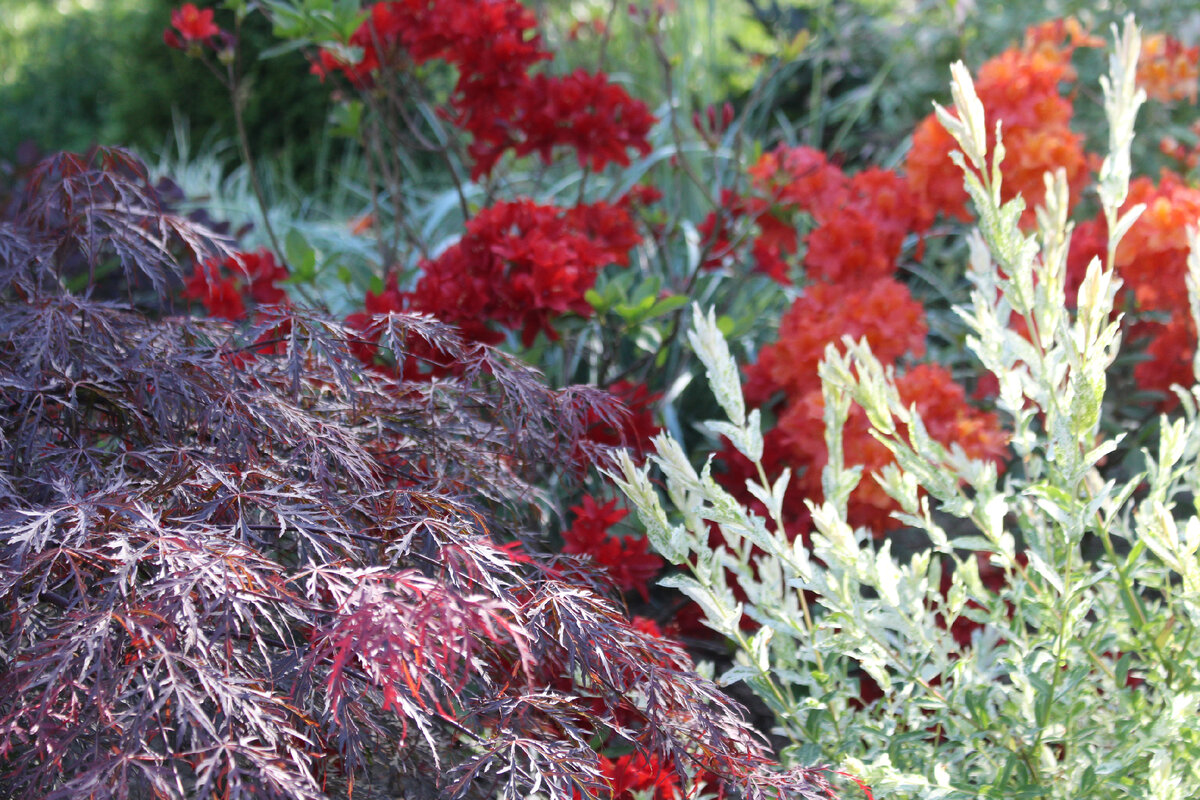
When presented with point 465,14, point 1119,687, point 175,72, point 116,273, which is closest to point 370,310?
point 465,14

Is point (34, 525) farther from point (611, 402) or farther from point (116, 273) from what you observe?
point (116, 273)

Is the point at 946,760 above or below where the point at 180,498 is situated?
below

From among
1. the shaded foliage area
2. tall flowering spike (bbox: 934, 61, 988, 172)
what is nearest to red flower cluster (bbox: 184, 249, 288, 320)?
the shaded foliage area

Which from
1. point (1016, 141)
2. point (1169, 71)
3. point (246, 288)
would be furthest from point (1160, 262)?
point (246, 288)

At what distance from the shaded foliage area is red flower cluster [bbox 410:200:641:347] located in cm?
34

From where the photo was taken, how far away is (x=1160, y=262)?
2.11 meters

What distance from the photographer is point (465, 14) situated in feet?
6.72

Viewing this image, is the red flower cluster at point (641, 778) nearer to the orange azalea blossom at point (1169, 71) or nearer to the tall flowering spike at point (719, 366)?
the tall flowering spike at point (719, 366)

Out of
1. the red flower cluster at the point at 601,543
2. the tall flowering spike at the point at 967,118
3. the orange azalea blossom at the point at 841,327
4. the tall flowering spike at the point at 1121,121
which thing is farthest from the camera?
the orange azalea blossom at the point at 841,327

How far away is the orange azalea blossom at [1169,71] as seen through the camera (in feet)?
9.93

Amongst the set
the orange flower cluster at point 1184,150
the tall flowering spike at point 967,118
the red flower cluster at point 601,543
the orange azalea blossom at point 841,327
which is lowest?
the red flower cluster at point 601,543

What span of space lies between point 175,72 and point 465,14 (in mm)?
4839

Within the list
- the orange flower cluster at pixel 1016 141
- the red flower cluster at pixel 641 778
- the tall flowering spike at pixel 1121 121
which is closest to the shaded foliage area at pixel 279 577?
the red flower cluster at pixel 641 778

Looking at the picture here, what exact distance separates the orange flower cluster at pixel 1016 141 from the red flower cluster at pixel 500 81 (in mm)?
661
